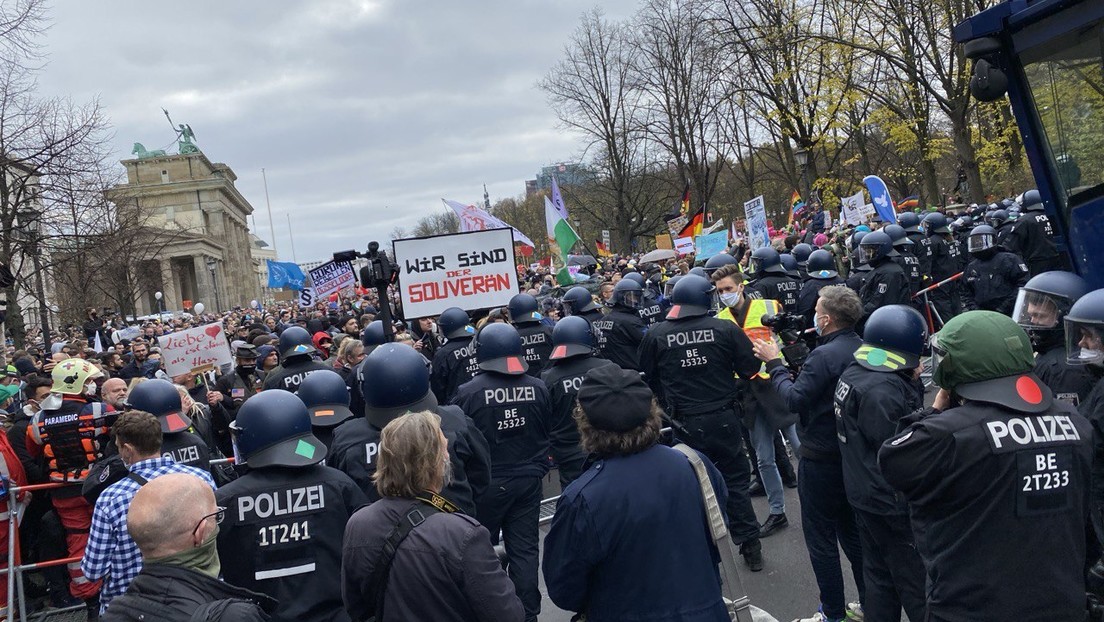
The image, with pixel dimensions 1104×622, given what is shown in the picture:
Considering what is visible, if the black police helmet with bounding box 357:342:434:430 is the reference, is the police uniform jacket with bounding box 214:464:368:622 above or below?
below

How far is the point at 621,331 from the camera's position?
861 centimetres

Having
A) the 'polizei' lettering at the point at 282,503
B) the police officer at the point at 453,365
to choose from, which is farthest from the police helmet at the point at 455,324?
the 'polizei' lettering at the point at 282,503

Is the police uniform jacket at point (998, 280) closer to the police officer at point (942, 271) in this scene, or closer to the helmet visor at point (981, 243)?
the helmet visor at point (981, 243)

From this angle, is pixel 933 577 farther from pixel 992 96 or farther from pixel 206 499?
pixel 992 96

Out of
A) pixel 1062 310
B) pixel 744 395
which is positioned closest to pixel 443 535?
pixel 1062 310

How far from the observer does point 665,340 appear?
21.1 ft

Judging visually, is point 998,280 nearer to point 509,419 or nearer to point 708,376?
point 708,376

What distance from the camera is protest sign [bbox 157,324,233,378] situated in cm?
916

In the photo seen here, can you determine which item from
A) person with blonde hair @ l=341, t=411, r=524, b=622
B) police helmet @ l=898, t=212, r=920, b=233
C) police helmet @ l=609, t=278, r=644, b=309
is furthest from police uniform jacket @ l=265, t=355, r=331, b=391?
police helmet @ l=898, t=212, r=920, b=233

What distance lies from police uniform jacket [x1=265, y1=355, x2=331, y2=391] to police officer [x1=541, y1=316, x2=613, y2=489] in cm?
260

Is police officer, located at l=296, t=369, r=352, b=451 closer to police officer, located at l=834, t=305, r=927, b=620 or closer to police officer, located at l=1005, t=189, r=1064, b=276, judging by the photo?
police officer, located at l=834, t=305, r=927, b=620

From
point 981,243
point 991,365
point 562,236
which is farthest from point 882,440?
point 562,236

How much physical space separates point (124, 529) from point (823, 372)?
3.89 meters

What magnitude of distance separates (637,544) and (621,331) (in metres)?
5.72
